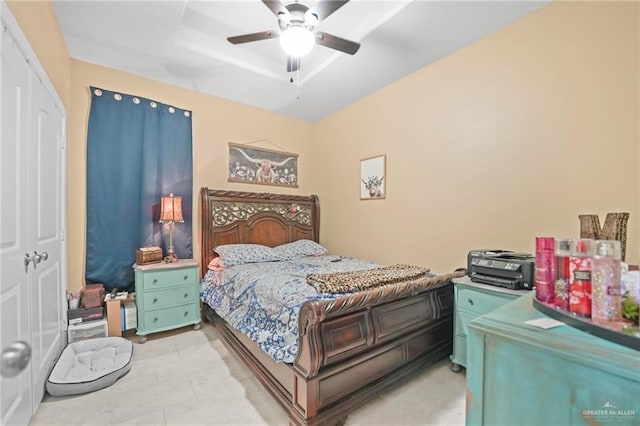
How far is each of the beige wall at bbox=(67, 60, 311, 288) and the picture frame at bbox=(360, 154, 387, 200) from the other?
1135mm

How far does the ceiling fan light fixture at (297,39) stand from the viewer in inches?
72.2

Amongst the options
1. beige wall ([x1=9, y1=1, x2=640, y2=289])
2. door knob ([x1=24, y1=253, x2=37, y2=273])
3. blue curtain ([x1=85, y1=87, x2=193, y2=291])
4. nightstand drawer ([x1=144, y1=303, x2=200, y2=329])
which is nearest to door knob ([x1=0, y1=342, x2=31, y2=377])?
door knob ([x1=24, y1=253, x2=37, y2=273])

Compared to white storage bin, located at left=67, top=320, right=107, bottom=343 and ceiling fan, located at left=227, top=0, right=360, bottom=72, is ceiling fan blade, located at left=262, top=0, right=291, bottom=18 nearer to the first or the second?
ceiling fan, located at left=227, top=0, right=360, bottom=72

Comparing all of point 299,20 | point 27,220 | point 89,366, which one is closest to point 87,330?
point 89,366

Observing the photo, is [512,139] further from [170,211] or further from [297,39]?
→ [170,211]

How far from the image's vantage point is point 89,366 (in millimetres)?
2143

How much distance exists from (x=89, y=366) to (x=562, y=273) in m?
3.10

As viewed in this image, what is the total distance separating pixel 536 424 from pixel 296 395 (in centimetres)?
119

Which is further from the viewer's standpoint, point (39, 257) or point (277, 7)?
point (277, 7)

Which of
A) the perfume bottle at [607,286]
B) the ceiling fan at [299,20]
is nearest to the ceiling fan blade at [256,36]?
the ceiling fan at [299,20]

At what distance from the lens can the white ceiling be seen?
2117 mm

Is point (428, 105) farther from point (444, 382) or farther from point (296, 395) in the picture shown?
point (296, 395)

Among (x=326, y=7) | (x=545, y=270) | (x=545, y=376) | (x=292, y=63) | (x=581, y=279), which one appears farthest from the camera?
(x=292, y=63)

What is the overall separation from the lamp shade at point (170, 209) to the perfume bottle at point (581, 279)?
125 inches
